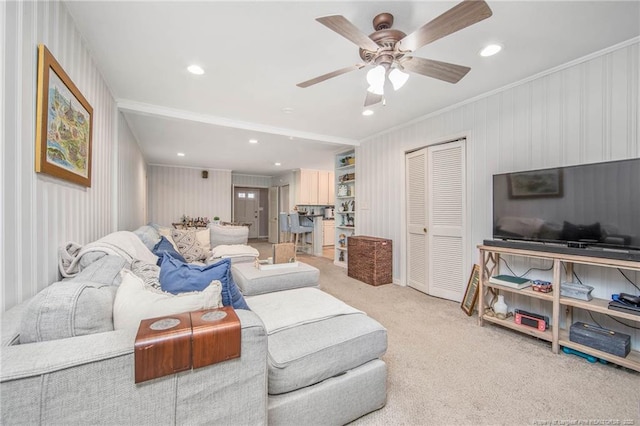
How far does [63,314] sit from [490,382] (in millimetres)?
2282

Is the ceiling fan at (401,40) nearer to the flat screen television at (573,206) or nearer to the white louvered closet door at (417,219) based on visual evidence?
the flat screen television at (573,206)

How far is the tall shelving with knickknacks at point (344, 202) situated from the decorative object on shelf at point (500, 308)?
2.90 m

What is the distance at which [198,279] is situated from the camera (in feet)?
4.12

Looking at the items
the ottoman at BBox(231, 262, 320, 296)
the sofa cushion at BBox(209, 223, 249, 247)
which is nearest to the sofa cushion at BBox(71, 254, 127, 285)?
the ottoman at BBox(231, 262, 320, 296)

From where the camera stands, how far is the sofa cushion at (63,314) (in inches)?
30.9

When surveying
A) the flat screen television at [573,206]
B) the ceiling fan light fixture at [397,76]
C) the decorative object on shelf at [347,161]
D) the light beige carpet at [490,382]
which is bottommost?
the light beige carpet at [490,382]

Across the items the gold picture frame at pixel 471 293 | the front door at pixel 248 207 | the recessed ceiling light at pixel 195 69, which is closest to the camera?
the recessed ceiling light at pixel 195 69

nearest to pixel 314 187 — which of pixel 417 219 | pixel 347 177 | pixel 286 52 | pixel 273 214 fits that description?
pixel 273 214

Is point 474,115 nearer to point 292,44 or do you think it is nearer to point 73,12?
point 292,44

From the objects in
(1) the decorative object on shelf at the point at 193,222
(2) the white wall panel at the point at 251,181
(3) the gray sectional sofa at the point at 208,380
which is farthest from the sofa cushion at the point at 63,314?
(2) the white wall panel at the point at 251,181

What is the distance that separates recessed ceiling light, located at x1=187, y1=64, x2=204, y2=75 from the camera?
2297 millimetres

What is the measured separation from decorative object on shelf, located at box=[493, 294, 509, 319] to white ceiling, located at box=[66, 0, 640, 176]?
216 centimetres

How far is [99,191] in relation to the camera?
2.30 m

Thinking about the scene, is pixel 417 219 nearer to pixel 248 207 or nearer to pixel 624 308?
pixel 624 308
